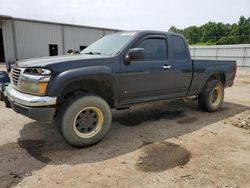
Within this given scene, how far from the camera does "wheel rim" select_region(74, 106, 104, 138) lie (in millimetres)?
3691

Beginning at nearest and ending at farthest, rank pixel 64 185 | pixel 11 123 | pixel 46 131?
1. pixel 64 185
2. pixel 46 131
3. pixel 11 123

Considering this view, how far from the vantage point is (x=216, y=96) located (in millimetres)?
6270

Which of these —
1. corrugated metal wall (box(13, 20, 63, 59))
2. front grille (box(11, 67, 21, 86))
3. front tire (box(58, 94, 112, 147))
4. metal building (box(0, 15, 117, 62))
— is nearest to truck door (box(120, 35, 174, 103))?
front tire (box(58, 94, 112, 147))

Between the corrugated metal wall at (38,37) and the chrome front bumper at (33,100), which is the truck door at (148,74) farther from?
the corrugated metal wall at (38,37)

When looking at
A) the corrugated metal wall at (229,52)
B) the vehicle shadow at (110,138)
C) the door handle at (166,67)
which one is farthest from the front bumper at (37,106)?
the corrugated metal wall at (229,52)

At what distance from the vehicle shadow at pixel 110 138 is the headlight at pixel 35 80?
0.98 m

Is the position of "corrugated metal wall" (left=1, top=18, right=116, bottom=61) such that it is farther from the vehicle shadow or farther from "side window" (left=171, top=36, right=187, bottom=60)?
"side window" (left=171, top=36, right=187, bottom=60)

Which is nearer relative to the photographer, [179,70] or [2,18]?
[179,70]

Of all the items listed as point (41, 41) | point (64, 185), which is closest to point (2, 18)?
point (41, 41)

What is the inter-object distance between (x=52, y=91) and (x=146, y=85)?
6.15ft

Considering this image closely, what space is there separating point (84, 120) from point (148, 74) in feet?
5.03

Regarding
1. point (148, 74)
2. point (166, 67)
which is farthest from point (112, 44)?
point (166, 67)

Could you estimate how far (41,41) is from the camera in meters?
21.6

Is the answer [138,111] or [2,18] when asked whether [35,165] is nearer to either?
[138,111]
